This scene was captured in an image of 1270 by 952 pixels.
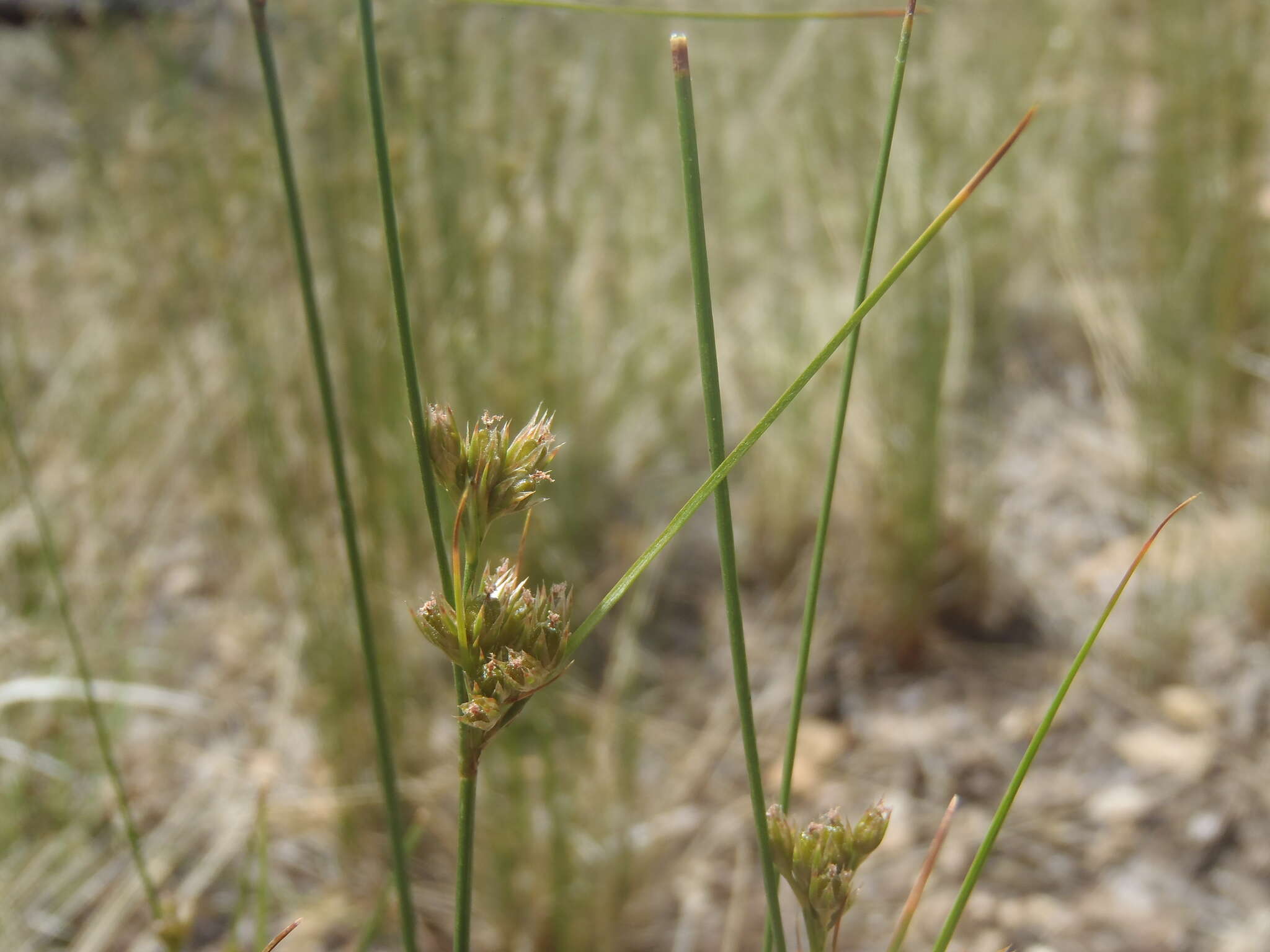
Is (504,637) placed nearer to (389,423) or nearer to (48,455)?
(389,423)

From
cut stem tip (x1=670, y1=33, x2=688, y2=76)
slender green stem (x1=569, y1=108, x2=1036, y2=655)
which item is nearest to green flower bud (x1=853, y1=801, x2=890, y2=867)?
slender green stem (x1=569, y1=108, x2=1036, y2=655)

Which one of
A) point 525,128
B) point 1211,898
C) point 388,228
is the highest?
point 525,128

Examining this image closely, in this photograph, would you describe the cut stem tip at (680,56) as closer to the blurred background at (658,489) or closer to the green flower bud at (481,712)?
the green flower bud at (481,712)

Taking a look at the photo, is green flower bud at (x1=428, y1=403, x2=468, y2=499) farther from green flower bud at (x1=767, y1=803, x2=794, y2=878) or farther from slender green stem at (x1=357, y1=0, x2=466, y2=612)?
green flower bud at (x1=767, y1=803, x2=794, y2=878)

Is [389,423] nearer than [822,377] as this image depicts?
Yes

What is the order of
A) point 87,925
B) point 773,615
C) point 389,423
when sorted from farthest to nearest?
point 773,615
point 389,423
point 87,925

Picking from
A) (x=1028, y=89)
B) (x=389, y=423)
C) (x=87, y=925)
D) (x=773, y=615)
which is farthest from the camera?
(x=1028, y=89)

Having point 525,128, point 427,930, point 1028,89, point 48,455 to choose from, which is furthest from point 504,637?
point 1028,89
